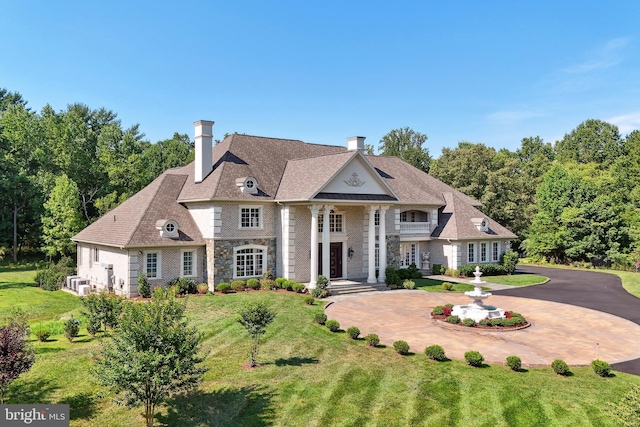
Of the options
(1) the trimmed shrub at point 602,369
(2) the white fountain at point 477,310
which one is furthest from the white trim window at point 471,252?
(1) the trimmed shrub at point 602,369

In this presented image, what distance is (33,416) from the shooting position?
1134cm

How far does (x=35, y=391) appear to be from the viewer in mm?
14242

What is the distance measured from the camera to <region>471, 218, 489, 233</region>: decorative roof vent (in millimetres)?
43031

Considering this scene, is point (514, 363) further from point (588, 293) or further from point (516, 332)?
point (588, 293)

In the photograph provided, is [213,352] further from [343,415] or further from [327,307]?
[327,307]

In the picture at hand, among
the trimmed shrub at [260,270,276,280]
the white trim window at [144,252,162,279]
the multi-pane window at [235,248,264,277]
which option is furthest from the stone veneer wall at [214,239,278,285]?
the white trim window at [144,252,162,279]

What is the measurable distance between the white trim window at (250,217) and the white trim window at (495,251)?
2406 cm

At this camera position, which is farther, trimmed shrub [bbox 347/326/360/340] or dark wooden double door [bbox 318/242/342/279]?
dark wooden double door [bbox 318/242/342/279]

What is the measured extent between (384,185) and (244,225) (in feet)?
35.5

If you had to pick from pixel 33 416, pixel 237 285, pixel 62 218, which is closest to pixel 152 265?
pixel 237 285

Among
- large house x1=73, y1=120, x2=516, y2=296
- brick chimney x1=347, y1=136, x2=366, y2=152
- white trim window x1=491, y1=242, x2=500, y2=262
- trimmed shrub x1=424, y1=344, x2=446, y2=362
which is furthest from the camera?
white trim window x1=491, y1=242, x2=500, y2=262

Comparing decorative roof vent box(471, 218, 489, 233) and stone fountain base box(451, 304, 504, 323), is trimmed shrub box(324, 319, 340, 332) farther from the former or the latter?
decorative roof vent box(471, 218, 489, 233)

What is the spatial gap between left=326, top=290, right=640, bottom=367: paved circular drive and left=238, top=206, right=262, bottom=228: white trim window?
8459 mm

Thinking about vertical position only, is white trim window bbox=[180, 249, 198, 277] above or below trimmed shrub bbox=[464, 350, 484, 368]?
above
